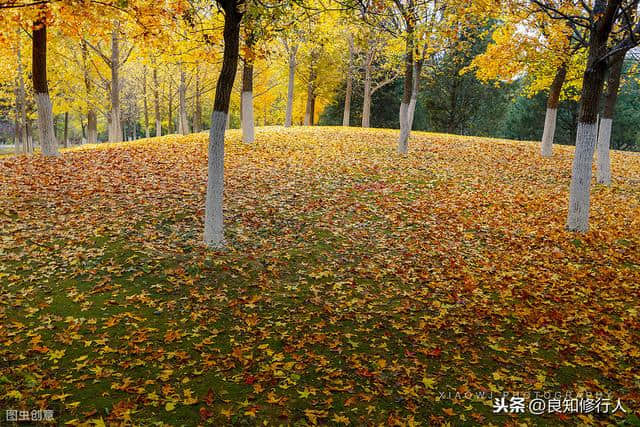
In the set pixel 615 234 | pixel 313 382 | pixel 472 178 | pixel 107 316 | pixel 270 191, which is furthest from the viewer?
pixel 472 178

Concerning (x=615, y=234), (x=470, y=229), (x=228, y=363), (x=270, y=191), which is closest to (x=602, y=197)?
(x=615, y=234)

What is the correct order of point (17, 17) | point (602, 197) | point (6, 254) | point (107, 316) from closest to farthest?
1. point (107, 316)
2. point (6, 254)
3. point (17, 17)
4. point (602, 197)

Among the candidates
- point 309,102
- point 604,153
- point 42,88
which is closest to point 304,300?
point 42,88

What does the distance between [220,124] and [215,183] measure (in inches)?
43.9

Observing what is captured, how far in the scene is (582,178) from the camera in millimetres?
9266

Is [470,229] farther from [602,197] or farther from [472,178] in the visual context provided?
[602,197]

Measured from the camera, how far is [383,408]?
4445 millimetres

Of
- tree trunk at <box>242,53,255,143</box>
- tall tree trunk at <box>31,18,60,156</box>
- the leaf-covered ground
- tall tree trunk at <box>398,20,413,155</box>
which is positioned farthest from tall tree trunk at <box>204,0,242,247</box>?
tall tree trunk at <box>398,20,413,155</box>

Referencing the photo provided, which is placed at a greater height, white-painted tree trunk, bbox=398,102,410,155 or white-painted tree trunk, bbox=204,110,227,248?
white-painted tree trunk, bbox=398,102,410,155

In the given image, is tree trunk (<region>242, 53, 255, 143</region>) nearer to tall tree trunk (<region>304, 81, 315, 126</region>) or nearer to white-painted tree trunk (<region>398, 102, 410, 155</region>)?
white-painted tree trunk (<region>398, 102, 410, 155</region>)

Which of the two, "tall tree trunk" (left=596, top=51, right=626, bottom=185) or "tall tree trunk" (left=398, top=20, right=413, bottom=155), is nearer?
"tall tree trunk" (left=596, top=51, right=626, bottom=185)

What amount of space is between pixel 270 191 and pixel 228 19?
5.17 m

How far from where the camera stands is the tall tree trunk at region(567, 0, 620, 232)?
8.73 metres

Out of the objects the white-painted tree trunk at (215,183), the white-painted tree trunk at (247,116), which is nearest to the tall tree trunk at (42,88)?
the white-painted tree trunk at (247,116)
